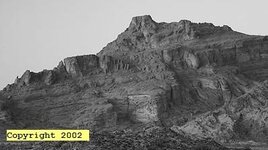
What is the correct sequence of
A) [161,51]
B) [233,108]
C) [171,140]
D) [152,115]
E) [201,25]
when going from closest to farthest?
[171,140] < [233,108] < [152,115] < [161,51] < [201,25]

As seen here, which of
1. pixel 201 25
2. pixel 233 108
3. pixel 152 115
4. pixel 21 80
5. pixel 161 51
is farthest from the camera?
pixel 201 25

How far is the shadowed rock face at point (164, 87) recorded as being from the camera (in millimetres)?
79637

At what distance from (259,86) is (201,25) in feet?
84.7

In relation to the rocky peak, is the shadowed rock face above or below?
below

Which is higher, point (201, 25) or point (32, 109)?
point (201, 25)

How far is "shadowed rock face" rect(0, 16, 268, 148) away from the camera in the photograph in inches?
3135

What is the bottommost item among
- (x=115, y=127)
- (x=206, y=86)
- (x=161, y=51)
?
(x=115, y=127)

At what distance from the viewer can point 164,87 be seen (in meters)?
89.8

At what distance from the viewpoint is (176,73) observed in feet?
310

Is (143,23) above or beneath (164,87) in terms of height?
above

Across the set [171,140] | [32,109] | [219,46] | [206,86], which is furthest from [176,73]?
[171,140]

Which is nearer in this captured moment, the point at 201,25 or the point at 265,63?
the point at 265,63

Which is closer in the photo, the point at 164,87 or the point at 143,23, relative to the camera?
the point at 164,87

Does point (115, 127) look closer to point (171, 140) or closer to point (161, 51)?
point (161, 51)
